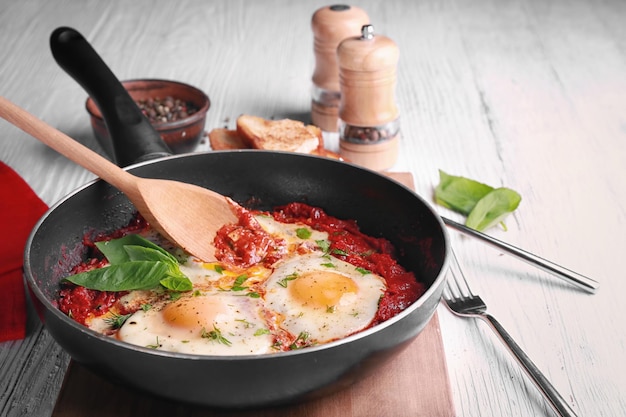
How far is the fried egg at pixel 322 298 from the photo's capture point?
2566mm

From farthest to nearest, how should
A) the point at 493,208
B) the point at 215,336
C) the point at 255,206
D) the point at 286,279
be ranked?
1. the point at 493,208
2. the point at 255,206
3. the point at 286,279
4. the point at 215,336

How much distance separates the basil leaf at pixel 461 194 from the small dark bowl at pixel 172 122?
4.57 ft

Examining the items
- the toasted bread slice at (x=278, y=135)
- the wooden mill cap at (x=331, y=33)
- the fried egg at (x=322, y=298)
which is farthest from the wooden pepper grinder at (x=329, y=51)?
the fried egg at (x=322, y=298)

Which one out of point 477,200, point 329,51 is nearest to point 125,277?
point 477,200

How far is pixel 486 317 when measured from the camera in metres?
2.92

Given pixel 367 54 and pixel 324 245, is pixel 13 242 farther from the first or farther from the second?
pixel 367 54

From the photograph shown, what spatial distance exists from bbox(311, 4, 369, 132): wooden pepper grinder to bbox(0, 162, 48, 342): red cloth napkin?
185 cm

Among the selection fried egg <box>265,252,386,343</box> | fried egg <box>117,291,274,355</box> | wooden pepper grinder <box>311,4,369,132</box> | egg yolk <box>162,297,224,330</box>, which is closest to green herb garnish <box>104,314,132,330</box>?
fried egg <box>117,291,274,355</box>

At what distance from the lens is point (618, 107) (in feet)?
16.5

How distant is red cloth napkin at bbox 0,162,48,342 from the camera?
3.01m

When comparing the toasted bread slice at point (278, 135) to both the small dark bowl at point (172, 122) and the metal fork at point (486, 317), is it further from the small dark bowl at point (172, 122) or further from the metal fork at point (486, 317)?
the metal fork at point (486, 317)

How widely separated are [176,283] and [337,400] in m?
0.72

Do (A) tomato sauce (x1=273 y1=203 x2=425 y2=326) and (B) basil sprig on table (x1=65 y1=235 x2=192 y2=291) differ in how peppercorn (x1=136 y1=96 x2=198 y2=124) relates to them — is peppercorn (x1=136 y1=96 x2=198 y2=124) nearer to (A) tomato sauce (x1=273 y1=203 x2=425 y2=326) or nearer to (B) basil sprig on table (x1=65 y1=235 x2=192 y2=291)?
(A) tomato sauce (x1=273 y1=203 x2=425 y2=326)

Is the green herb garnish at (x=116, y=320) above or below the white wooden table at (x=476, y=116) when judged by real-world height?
above
